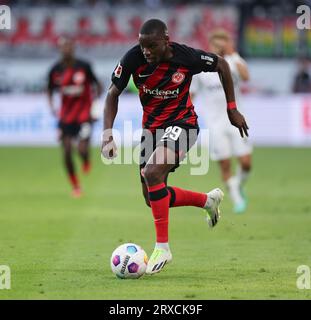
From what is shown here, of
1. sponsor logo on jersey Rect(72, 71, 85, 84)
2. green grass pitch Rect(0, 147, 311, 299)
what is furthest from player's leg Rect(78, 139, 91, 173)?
sponsor logo on jersey Rect(72, 71, 85, 84)

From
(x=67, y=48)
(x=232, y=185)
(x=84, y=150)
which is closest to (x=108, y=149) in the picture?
(x=232, y=185)

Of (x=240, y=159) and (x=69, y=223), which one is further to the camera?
(x=240, y=159)

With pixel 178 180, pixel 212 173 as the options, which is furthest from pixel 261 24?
pixel 178 180

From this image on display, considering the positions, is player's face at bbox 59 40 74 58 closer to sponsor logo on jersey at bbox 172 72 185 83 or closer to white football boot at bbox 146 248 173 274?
sponsor logo on jersey at bbox 172 72 185 83

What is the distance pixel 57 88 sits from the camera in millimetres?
17000

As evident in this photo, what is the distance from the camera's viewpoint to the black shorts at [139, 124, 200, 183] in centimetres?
883

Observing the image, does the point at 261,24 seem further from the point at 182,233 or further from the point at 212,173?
the point at 182,233

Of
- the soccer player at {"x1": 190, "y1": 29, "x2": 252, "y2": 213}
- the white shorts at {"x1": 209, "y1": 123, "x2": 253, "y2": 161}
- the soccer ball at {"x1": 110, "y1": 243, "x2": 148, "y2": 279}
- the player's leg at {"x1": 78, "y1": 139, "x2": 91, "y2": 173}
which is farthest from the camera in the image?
the player's leg at {"x1": 78, "y1": 139, "x2": 91, "y2": 173}

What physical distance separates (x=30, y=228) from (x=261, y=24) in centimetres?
2058

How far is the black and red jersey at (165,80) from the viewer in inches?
347

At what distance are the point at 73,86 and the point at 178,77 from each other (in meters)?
8.18

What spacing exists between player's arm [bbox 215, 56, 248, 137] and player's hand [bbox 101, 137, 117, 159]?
1238mm

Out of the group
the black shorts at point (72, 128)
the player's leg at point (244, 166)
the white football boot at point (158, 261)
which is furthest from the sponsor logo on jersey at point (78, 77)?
the white football boot at point (158, 261)

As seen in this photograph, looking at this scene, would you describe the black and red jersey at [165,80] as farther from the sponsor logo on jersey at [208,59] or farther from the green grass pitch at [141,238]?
the green grass pitch at [141,238]
